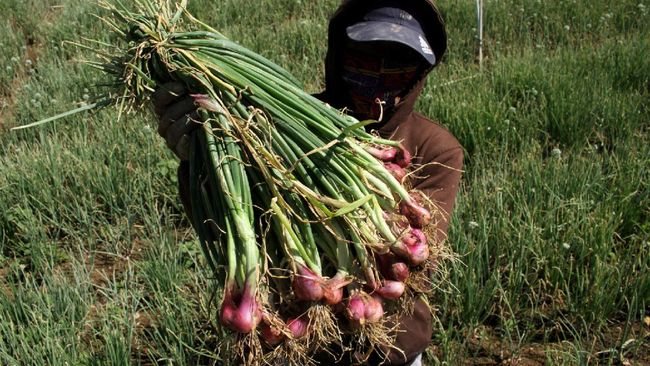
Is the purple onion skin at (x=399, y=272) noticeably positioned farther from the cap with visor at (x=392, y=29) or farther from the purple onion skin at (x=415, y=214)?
the cap with visor at (x=392, y=29)

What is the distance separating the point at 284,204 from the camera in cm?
126

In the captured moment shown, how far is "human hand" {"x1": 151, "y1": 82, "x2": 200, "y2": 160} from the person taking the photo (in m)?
1.33

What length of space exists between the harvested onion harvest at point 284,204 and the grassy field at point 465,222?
2.54 ft

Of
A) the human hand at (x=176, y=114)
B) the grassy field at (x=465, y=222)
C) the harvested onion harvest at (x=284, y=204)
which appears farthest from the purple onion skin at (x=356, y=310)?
the grassy field at (x=465, y=222)

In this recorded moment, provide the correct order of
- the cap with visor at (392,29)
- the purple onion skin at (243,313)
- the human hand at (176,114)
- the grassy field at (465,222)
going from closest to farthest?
1. the purple onion skin at (243,313)
2. the human hand at (176,114)
3. the cap with visor at (392,29)
4. the grassy field at (465,222)

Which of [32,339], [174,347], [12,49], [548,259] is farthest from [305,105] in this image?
[12,49]

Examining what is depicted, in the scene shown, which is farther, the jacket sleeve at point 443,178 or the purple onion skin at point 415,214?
the jacket sleeve at point 443,178

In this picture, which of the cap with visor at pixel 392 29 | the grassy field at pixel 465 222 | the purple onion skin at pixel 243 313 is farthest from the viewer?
the grassy field at pixel 465 222

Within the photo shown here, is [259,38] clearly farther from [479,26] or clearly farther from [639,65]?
[639,65]

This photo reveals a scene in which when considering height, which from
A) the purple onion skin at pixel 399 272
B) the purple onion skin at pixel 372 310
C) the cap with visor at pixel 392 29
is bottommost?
the purple onion skin at pixel 372 310

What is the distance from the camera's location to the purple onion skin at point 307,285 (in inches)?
48.0

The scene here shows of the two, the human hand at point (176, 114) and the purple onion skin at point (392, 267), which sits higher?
the human hand at point (176, 114)

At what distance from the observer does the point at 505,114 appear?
11.3 ft

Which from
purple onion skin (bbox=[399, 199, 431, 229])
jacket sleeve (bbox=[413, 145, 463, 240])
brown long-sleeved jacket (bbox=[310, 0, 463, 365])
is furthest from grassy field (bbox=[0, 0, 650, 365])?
purple onion skin (bbox=[399, 199, 431, 229])
